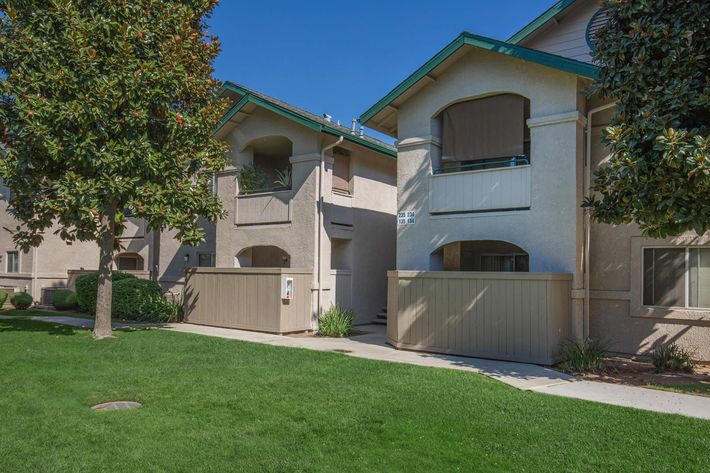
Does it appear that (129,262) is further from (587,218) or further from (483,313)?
(587,218)

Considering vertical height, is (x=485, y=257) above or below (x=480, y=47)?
below

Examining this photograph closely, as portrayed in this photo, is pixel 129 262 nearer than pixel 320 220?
No

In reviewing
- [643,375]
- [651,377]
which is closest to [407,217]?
[643,375]

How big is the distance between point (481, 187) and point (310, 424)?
7.64m

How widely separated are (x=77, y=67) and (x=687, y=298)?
13.4m

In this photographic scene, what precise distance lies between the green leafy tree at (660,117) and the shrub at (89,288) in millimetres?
16029

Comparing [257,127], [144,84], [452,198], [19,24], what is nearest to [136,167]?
[144,84]

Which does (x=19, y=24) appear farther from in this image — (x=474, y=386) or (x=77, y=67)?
(x=474, y=386)

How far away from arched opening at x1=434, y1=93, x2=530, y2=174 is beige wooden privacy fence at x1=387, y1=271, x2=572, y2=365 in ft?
9.59

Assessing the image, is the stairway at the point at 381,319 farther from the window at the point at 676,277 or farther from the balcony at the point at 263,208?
the window at the point at 676,277

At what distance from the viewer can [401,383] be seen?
8.76m

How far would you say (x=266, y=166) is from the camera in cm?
1956

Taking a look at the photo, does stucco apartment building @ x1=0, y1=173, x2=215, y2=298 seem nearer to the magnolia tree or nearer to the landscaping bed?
the magnolia tree

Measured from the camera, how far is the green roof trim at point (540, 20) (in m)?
13.8
